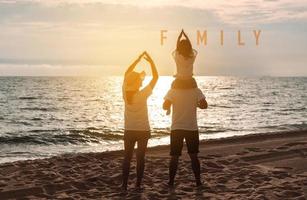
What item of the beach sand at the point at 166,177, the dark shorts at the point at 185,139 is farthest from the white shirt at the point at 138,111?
the beach sand at the point at 166,177

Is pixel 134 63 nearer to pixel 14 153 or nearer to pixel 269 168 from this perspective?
pixel 269 168

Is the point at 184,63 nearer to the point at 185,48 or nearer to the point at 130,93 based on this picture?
the point at 185,48

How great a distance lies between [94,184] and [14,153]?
9.37 metres

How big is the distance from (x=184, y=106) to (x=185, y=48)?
3.18ft

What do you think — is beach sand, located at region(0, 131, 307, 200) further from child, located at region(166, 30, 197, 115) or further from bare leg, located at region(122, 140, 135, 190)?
child, located at region(166, 30, 197, 115)

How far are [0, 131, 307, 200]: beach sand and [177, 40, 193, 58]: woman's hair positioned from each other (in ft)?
7.65

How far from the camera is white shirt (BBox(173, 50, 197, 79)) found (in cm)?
786

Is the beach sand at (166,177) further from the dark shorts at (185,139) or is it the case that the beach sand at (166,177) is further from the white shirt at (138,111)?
the white shirt at (138,111)

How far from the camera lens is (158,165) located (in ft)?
35.4

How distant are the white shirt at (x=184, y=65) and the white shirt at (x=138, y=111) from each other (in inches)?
23.7

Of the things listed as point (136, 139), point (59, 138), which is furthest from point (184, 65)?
point (59, 138)

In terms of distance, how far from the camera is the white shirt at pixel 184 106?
7852mm

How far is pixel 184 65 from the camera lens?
7883 mm

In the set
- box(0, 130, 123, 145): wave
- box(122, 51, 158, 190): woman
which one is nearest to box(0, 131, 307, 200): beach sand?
box(122, 51, 158, 190): woman
